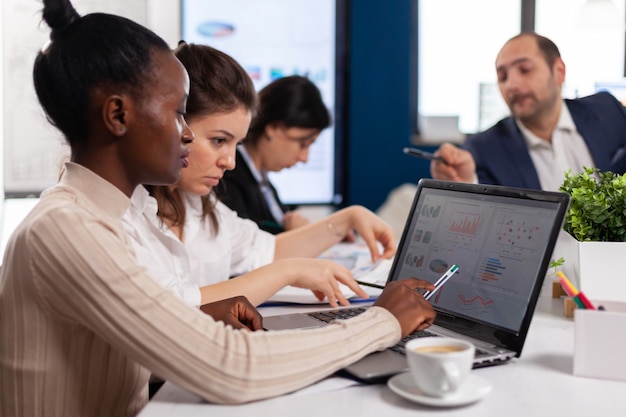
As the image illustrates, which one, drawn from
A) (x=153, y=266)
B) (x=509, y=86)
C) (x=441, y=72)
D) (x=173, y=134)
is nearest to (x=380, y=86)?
(x=441, y=72)

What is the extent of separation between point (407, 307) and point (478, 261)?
6.1 inches

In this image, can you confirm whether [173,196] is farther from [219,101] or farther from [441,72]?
[441,72]

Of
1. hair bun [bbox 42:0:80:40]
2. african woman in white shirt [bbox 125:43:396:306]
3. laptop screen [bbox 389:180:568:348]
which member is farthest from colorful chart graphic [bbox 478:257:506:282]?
hair bun [bbox 42:0:80:40]

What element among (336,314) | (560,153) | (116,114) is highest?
(116,114)

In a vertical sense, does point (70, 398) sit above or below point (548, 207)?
below

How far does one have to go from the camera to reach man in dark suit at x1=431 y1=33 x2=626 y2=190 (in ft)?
5.52

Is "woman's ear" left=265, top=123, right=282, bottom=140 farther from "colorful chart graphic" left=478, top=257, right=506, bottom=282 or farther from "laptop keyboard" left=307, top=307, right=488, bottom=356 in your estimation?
"colorful chart graphic" left=478, top=257, right=506, bottom=282

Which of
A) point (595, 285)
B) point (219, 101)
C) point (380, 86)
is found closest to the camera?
point (595, 285)

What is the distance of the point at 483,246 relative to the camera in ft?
3.55

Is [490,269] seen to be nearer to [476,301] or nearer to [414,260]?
[476,301]

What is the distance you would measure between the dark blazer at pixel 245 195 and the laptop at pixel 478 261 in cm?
111

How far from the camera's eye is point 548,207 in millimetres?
991

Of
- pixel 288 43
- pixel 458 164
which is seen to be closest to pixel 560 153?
pixel 458 164

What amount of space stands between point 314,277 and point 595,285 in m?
0.49
